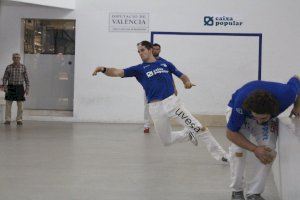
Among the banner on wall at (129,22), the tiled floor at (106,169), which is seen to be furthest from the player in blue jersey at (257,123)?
the banner on wall at (129,22)

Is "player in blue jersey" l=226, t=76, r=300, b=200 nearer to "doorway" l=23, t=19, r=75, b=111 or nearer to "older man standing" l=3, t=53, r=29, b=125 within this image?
"older man standing" l=3, t=53, r=29, b=125

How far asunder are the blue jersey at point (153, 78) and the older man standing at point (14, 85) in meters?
6.10

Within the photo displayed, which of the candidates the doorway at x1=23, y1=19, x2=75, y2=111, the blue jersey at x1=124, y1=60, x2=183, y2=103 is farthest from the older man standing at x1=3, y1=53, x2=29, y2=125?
the blue jersey at x1=124, y1=60, x2=183, y2=103

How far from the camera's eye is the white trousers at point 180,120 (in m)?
6.65

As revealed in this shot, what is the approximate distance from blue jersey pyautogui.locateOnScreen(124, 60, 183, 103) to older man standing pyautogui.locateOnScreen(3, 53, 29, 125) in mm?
A: 6098

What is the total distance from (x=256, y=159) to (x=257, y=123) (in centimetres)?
30

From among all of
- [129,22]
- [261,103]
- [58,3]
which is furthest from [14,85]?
[261,103]

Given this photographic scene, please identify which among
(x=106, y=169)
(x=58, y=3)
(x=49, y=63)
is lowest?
(x=106, y=169)

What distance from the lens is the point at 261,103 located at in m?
3.78

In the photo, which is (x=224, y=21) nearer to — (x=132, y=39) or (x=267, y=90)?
(x=132, y=39)

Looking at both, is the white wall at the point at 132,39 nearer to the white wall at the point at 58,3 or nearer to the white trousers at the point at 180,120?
the white wall at the point at 58,3

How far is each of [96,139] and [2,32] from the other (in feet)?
18.1

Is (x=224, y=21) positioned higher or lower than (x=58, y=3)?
lower

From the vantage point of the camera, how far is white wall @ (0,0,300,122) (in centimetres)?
1316
